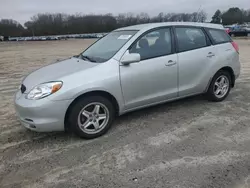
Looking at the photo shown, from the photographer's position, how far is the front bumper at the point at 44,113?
343 cm

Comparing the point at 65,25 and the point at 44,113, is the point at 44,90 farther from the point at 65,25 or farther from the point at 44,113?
the point at 65,25

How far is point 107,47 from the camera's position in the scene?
14.7 ft

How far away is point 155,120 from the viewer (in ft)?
14.6

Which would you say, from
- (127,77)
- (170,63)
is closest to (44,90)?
(127,77)

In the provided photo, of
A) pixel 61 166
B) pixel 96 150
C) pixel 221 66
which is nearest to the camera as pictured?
pixel 61 166

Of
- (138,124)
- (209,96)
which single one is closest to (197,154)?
(138,124)

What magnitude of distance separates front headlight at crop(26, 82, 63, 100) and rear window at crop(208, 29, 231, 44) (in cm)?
324

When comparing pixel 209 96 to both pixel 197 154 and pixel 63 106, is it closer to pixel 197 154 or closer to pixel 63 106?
pixel 197 154

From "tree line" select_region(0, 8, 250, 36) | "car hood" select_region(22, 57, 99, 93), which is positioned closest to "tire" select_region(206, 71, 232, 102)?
"car hood" select_region(22, 57, 99, 93)

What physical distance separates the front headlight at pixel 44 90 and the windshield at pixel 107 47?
2.80 feet

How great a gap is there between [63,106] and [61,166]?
806 mm

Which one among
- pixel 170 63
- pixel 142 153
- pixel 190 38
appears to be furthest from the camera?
pixel 190 38

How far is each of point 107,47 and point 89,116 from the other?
1.36 metres

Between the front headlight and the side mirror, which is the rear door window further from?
the front headlight
